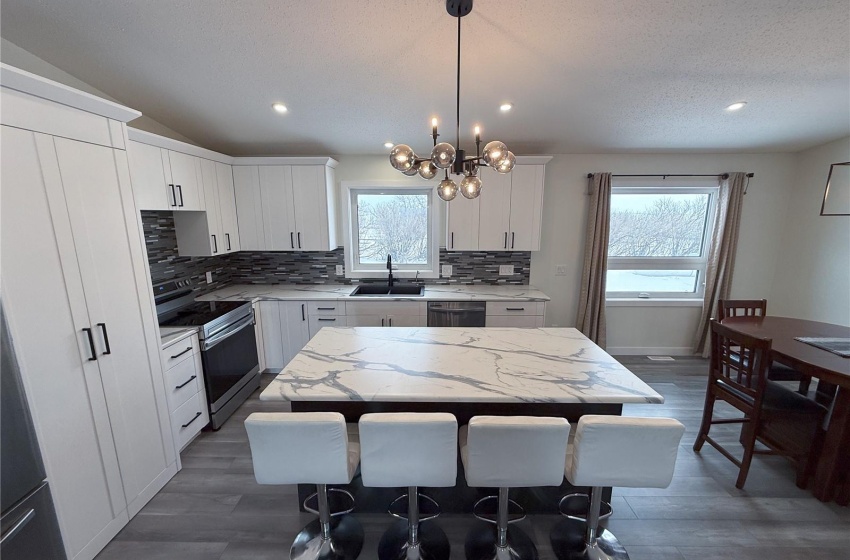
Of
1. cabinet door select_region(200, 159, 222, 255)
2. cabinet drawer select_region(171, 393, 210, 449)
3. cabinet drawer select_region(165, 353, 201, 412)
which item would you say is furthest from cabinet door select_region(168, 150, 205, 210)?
cabinet drawer select_region(171, 393, 210, 449)

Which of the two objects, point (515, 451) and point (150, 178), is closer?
point (515, 451)

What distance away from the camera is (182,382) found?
2275 millimetres

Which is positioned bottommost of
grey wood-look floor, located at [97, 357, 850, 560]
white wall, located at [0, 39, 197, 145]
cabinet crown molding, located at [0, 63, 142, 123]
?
grey wood-look floor, located at [97, 357, 850, 560]

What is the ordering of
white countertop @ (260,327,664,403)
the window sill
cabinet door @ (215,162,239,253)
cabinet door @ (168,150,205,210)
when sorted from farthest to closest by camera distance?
the window sill
cabinet door @ (215,162,239,253)
cabinet door @ (168,150,205,210)
white countertop @ (260,327,664,403)

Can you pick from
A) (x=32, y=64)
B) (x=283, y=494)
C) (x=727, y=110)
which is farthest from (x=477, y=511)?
(x=32, y=64)

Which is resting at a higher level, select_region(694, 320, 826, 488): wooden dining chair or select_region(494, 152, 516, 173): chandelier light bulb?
select_region(494, 152, 516, 173): chandelier light bulb

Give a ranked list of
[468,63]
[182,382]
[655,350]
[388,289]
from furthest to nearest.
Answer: [655,350], [388,289], [182,382], [468,63]

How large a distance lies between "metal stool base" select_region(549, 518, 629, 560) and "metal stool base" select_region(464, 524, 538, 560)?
5.5 inches

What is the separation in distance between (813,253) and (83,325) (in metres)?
5.99

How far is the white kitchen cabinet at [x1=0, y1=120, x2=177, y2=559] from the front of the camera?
52.6 inches

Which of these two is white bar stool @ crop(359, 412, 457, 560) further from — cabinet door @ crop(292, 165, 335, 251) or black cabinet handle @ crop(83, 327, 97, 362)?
cabinet door @ crop(292, 165, 335, 251)

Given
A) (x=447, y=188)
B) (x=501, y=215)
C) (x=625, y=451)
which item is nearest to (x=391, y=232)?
(x=501, y=215)

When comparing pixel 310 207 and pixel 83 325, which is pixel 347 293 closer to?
pixel 310 207

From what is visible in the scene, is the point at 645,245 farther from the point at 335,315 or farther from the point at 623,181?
the point at 335,315
